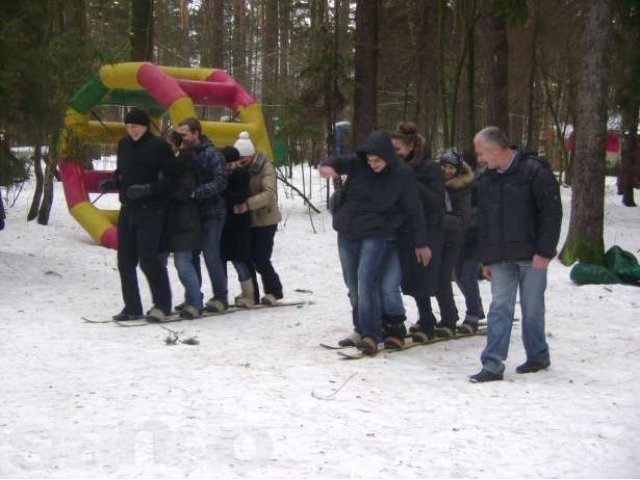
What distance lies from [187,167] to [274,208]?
1.20 meters

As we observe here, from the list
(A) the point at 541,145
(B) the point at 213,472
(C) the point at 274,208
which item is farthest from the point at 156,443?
(A) the point at 541,145

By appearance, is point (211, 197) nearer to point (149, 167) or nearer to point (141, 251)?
point (149, 167)

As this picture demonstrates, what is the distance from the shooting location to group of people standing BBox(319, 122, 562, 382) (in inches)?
239

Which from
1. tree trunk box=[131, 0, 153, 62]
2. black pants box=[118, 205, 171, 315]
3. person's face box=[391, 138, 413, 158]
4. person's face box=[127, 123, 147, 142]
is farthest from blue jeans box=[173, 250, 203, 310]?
tree trunk box=[131, 0, 153, 62]

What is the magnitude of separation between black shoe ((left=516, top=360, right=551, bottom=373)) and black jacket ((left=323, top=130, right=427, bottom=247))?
1.14 m

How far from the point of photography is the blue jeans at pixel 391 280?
6781 millimetres

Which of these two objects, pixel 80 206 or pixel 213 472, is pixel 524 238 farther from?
pixel 80 206

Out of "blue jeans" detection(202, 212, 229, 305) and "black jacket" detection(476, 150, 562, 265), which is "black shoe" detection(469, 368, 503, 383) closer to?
"black jacket" detection(476, 150, 562, 265)

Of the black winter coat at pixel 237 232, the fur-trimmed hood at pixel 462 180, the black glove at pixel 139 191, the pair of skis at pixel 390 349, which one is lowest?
the pair of skis at pixel 390 349

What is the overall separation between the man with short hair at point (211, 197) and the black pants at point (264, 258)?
1.37 feet

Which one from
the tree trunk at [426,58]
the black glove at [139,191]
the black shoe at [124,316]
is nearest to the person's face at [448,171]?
the black glove at [139,191]

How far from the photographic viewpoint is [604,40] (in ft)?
39.3

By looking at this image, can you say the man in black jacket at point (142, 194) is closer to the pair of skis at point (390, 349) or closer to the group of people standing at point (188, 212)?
the group of people standing at point (188, 212)

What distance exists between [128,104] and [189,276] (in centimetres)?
749
